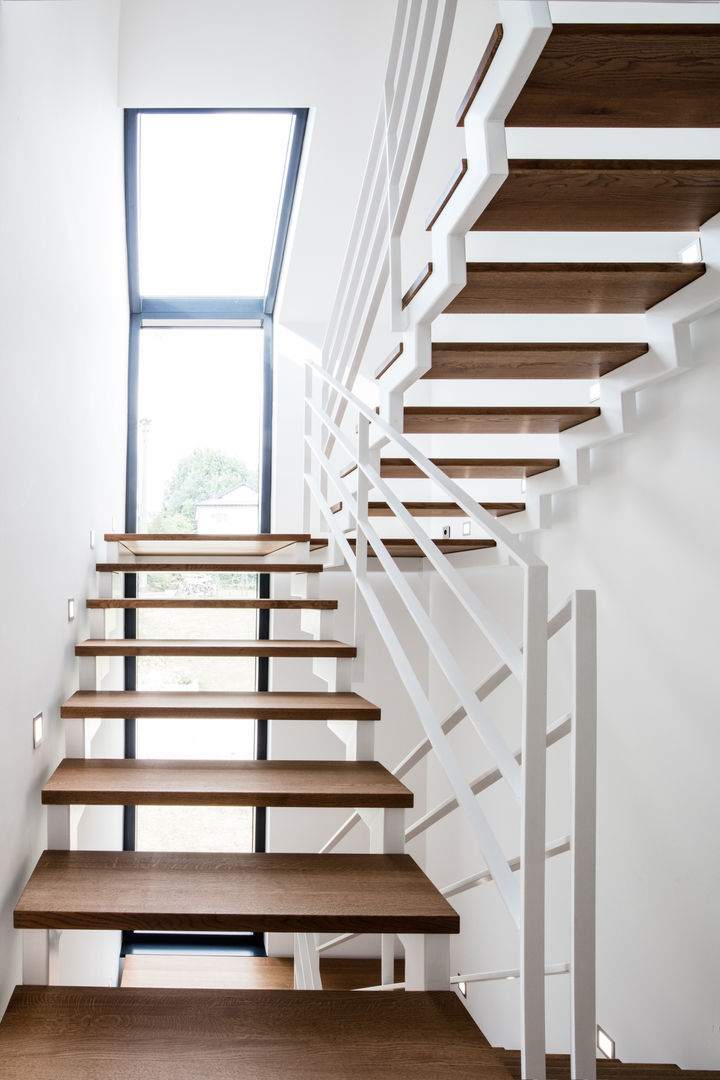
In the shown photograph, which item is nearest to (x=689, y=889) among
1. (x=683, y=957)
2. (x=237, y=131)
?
(x=683, y=957)

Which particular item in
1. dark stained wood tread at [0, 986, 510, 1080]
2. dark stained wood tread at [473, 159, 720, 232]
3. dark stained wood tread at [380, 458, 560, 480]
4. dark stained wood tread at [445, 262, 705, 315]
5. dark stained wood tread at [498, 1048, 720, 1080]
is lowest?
dark stained wood tread at [498, 1048, 720, 1080]

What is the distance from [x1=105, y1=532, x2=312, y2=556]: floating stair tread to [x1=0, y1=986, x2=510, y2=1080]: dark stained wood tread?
2274 mm

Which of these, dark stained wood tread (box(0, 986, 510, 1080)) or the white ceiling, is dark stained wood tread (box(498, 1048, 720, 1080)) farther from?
the white ceiling

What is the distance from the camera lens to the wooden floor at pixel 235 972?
14.9 feet

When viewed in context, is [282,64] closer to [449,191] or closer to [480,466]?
[480,466]

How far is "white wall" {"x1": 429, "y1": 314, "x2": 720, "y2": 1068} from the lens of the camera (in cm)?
208

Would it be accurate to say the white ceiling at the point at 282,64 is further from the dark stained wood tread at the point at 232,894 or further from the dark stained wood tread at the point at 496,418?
the dark stained wood tread at the point at 232,894

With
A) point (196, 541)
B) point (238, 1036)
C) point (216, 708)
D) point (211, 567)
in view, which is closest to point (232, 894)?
point (238, 1036)

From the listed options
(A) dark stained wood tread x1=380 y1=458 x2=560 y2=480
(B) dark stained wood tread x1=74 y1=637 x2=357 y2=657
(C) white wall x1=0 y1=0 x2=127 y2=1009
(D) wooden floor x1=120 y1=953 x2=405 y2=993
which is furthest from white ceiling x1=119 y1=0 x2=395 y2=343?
(D) wooden floor x1=120 y1=953 x2=405 y2=993

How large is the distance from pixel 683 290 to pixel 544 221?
18.2 inches

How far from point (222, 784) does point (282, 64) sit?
349 cm

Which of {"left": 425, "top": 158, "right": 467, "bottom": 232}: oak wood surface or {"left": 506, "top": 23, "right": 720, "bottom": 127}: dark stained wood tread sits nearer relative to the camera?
{"left": 506, "top": 23, "right": 720, "bottom": 127}: dark stained wood tread

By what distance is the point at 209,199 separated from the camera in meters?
4.92

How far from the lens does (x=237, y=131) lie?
14.8ft
